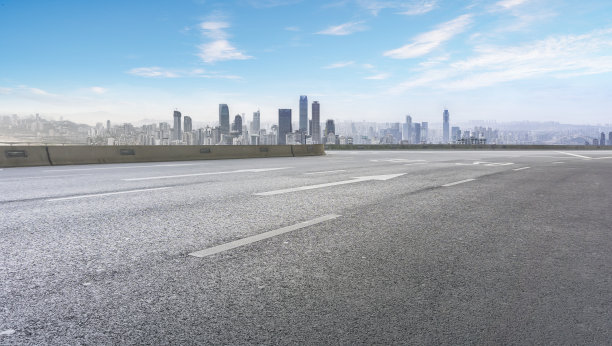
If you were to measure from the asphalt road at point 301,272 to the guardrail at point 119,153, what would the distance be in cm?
1026

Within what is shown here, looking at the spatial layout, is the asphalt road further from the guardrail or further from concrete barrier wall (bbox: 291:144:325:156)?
concrete barrier wall (bbox: 291:144:325:156)

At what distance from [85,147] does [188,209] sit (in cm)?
1320

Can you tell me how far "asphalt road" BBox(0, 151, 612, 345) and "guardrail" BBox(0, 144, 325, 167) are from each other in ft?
33.7

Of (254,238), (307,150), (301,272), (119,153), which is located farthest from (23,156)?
(307,150)

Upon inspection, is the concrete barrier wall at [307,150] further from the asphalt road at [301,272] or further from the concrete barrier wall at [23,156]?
the asphalt road at [301,272]

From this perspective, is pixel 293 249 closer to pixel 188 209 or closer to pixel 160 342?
pixel 160 342

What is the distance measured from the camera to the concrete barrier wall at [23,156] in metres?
15.7

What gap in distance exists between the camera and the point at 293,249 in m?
4.29

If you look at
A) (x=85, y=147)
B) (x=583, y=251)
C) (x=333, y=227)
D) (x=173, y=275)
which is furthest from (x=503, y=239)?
(x=85, y=147)

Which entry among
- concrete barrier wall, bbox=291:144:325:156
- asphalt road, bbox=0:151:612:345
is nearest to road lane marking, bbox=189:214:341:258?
asphalt road, bbox=0:151:612:345

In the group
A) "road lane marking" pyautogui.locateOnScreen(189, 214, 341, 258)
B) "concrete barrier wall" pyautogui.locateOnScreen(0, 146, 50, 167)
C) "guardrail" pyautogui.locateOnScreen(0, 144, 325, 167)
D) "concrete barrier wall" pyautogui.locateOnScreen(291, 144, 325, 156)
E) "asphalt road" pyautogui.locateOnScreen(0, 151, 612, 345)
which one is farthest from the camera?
"concrete barrier wall" pyautogui.locateOnScreen(291, 144, 325, 156)

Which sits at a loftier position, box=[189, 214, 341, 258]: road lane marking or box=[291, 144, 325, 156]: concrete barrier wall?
box=[291, 144, 325, 156]: concrete barrier wall

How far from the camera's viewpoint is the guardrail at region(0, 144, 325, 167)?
16000mm

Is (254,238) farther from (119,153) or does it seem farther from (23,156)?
(119,153)
